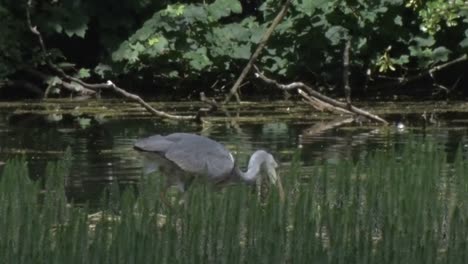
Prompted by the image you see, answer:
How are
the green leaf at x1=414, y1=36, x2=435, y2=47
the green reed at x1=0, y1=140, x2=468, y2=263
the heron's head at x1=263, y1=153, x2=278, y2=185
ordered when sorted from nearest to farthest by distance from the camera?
1. the green reed at x1=0, y1=140, x2=468, y2=263
2. the heron's head at x1=263, y1=153, x2=278, y2=185
3. the green leaf at x1=414, y1=36, x2=435, y2=47

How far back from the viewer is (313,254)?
486cm

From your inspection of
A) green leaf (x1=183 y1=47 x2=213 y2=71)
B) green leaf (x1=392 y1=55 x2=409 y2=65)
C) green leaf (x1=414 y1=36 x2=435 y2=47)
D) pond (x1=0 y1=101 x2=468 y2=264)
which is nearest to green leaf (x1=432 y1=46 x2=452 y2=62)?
green leaf (x1=414 y1=36 x2=435 y2=47)

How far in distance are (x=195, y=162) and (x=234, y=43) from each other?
33.8 ft

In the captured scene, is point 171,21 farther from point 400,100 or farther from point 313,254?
point 313,254

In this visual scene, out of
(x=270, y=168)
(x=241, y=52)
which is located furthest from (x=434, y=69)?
(x=270, y=168)

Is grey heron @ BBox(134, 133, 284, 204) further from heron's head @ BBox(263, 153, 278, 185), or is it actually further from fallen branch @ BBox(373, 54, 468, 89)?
fallen branch @ BBox(373, 54, 468, 89)

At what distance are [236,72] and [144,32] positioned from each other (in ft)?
4.67

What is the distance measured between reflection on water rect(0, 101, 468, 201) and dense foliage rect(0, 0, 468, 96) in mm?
3096

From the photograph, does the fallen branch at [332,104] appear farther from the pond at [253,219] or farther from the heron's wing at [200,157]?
the heron's wing at [200,157]

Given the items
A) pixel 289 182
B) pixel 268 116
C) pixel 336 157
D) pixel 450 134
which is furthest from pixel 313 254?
pixel 268 116

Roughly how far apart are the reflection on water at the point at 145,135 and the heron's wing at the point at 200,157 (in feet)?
1.99

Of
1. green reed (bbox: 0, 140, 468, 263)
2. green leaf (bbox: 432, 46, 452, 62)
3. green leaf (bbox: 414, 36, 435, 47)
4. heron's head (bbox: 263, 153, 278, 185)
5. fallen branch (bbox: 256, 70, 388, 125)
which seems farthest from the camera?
green leaf (bbox: 414, 36, 435, 47)

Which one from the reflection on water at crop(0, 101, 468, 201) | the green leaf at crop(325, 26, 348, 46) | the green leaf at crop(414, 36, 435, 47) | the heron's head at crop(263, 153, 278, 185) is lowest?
the reflection on water at crop(0, 101, 468, 201)

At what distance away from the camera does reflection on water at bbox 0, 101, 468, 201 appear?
9688mm
